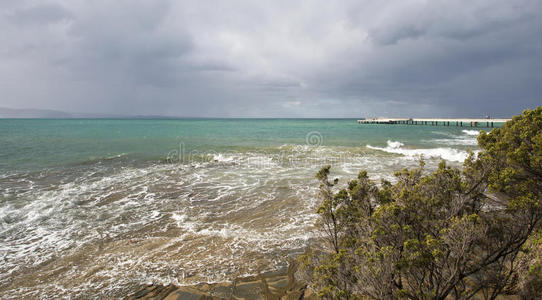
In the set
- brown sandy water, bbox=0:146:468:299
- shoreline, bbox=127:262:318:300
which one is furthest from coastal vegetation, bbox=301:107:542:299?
brown sandy water, bbox=0:146:468:299

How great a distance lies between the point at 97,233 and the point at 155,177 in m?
8.80

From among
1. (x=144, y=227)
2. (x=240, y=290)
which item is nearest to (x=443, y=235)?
(x=240, y=290)

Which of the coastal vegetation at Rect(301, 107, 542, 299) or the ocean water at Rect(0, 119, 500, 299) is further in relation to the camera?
the ocean water at Rect(0, 119, 500, 299)

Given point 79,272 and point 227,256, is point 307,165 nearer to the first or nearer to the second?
point 227,256

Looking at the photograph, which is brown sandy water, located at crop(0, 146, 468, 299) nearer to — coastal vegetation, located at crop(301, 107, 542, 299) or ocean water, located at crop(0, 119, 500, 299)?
ocean water, located at crop(0, 119, 500, 299)

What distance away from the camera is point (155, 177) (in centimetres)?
1842

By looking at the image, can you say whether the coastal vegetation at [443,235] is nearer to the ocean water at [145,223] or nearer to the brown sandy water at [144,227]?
the ocean water at [145,223]

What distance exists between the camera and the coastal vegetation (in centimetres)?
405

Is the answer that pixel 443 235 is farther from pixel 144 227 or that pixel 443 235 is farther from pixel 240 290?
pixel 144 227

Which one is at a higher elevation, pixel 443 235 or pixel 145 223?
pixel 443 235

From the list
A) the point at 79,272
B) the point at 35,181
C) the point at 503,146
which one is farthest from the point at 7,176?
the point at 503,146

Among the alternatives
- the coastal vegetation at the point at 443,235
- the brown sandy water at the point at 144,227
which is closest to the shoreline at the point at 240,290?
the brown sandy water at the point at 144,227

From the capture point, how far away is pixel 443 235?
4180 millimetres

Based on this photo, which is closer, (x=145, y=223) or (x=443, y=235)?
(x=443, y=235)
